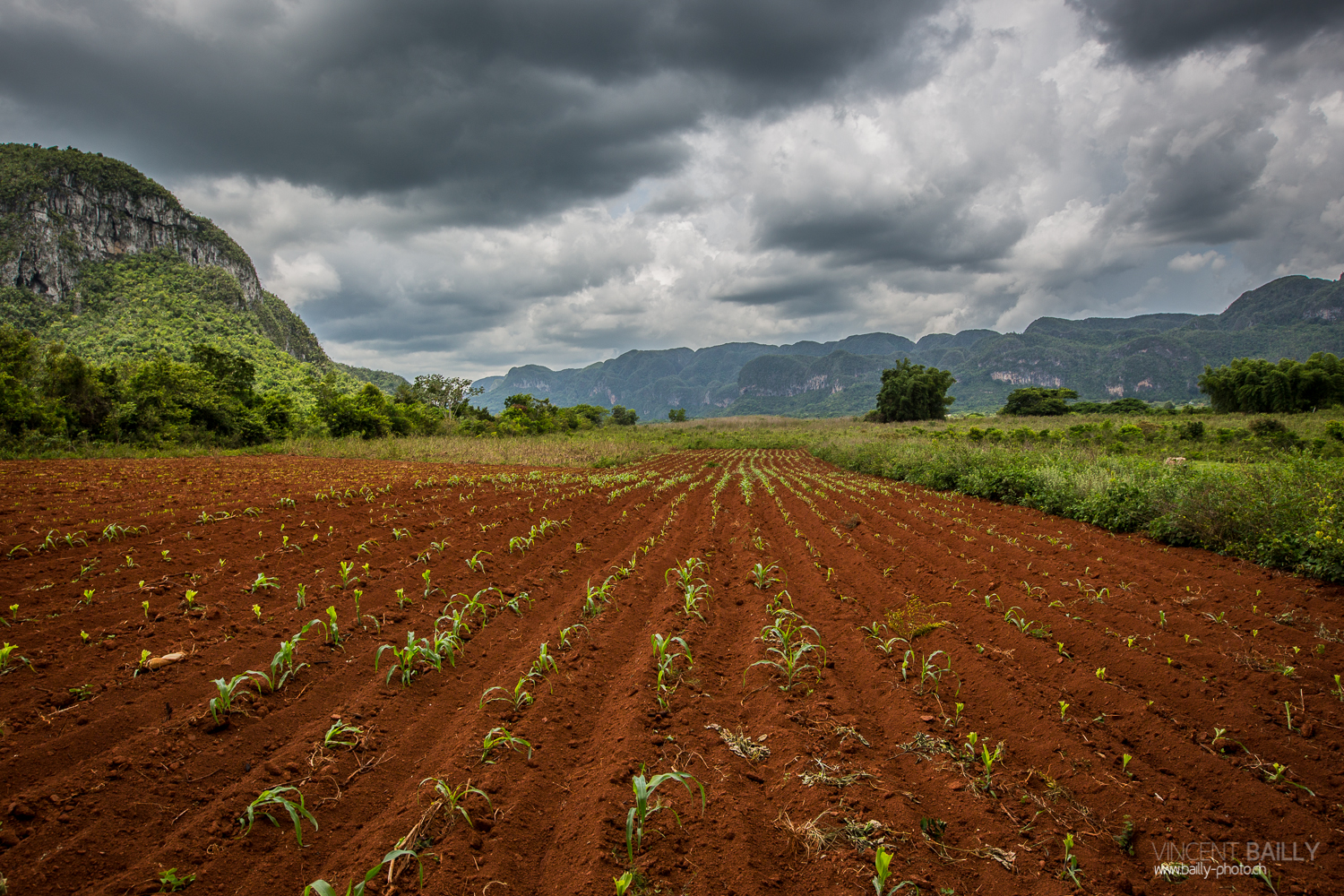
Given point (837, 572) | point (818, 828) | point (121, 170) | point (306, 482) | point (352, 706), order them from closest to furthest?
point (818, 828)
point (352, 706)
point (837, 572)
point (306, 482)
point (121, 170)

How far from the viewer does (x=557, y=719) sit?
3664mm

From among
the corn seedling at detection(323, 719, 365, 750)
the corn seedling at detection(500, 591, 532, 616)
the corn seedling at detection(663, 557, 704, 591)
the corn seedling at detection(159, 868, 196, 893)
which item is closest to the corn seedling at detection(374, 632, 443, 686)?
the corn seedling at detection(323, 719, 365, 750)

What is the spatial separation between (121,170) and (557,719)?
476 ft

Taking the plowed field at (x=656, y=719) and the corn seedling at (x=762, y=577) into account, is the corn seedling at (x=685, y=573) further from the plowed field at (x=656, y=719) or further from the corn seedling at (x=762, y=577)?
the corn seedling at (x=762, y=577)

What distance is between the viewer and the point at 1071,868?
95.0 inches

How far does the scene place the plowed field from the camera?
2459mm

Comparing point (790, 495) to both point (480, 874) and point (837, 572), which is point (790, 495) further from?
point (480, 874)

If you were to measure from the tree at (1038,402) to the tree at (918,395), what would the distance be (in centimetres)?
693

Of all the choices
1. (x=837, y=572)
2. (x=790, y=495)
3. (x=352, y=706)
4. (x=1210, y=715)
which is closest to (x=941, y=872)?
(x=1210, y=715)

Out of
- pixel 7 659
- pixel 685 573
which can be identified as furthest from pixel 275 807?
pixel 685 573

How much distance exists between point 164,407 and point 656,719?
98.8 feet

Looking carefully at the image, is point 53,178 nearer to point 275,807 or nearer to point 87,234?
point 87,234

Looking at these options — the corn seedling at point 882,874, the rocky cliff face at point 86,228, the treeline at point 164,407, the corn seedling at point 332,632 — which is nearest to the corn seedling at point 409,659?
the corn seedling at point 332,632

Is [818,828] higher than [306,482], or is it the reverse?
[306,482]
